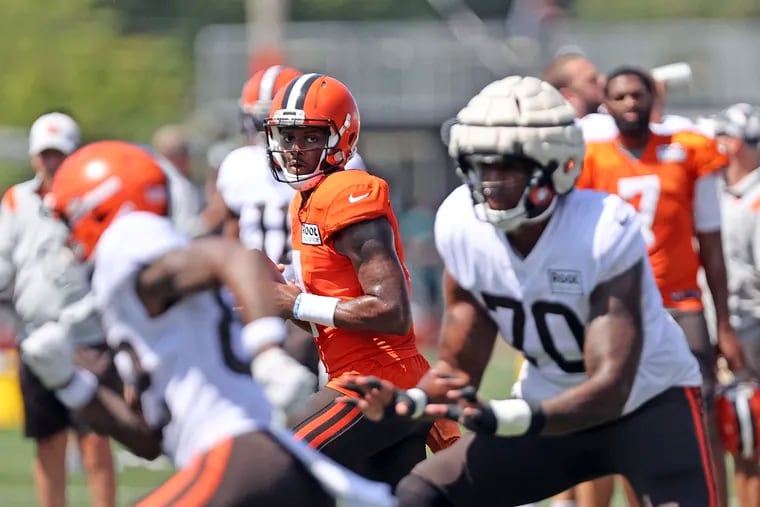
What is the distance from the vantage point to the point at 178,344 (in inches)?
174

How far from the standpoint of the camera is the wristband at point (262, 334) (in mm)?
4340

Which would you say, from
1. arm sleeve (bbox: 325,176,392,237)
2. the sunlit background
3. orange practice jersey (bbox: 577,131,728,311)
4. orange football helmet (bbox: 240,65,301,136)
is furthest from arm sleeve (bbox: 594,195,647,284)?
the sunlit background

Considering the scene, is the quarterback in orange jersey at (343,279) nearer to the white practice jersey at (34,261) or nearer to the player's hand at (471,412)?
the player's hand at (471,412)

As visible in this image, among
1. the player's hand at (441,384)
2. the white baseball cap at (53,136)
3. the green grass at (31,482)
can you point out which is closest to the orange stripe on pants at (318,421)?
the player's hand at (441,384)

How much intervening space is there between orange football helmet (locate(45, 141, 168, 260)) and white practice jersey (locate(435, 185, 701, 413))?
38.1 inches

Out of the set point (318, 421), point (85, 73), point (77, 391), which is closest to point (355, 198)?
point (318, 421)

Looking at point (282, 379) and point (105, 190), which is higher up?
point (105, 190)

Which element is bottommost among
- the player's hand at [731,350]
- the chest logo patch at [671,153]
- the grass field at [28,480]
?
the grass field at [28,480]

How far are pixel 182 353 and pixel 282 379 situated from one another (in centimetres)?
29

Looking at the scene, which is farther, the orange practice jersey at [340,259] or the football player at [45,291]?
the football player at [45,291]

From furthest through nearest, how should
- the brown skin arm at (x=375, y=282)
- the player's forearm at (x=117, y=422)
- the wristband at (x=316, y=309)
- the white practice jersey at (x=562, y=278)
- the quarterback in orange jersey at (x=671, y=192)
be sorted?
the quarterback in orange jersey at (x=671, y=192) → the wristband at (x=316, y=309) → the brown skin arm at (x=375, y=282) → the white practice jersey at (x=562, y=278) → the player's forearm at (x=117, y=422)

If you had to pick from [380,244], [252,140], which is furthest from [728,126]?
[380,244]

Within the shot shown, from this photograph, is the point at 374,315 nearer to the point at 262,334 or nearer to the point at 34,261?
the point at 262,334

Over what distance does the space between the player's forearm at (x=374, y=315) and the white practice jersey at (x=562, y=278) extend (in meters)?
0.63
